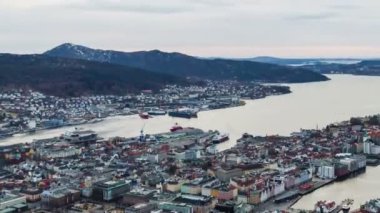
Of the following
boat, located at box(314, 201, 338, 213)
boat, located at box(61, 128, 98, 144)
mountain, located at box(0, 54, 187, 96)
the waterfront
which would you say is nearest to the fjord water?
the waterfront

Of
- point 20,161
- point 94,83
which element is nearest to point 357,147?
point 20,161

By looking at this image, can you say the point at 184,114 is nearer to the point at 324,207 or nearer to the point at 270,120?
the point at 270,120

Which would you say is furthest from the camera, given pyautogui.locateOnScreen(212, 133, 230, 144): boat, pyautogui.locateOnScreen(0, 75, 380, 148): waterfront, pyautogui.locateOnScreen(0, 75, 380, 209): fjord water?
pyautogui.locateOnScreen(0, 75, 380, 148): waterfront

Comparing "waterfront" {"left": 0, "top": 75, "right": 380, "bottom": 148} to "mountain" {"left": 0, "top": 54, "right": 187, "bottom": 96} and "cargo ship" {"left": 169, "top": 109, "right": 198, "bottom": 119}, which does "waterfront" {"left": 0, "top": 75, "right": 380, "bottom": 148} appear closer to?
"cargo ship" {"left": 169, "top": 109, "right": 198, "bottom": 119}

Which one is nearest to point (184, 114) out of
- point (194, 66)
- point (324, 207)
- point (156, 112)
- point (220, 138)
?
point (156, 112)

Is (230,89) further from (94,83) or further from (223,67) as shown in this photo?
(223,67)

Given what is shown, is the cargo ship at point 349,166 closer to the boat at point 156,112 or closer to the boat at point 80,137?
the boat at point 80,137
